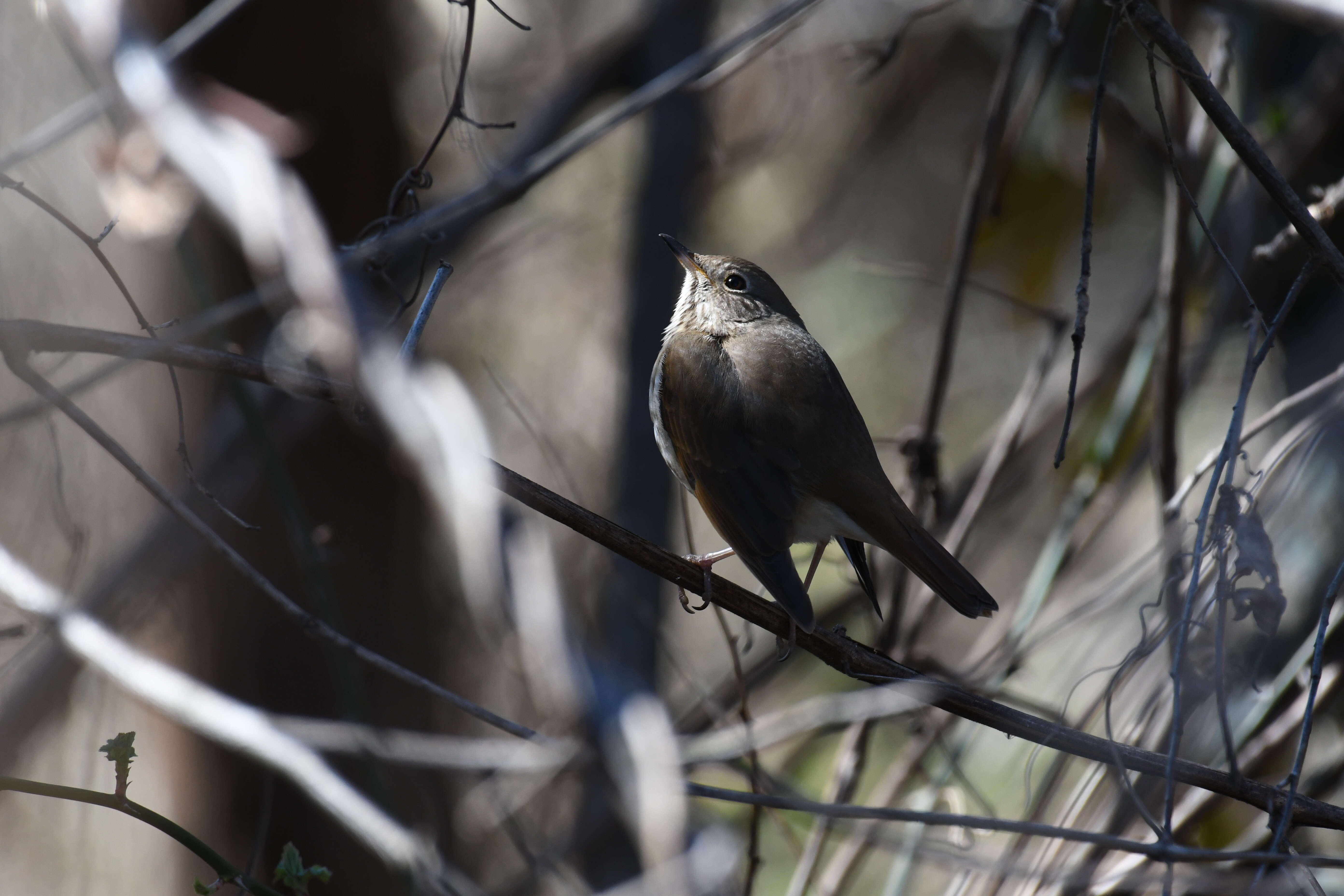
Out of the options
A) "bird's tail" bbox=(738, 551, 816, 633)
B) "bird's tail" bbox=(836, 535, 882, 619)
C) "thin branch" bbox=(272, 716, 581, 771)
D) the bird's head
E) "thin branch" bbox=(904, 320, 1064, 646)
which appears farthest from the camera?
the bird's head

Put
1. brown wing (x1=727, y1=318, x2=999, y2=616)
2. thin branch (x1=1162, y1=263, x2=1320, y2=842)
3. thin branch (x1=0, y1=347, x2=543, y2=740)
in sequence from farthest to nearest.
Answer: brown wing (x1=727, y1=318, x2=999, y2=616) < thin branch (x1=0, y1=347, x2=543, y2=740) < thin branch (x1=1162, y1=263, x2=1320, y2=842)

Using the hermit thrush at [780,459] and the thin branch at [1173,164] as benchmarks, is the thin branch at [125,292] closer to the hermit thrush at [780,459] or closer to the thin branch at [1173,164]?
the hermit thrush at [780,459]

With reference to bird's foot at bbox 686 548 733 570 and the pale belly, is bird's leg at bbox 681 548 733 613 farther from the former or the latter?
the pale belly

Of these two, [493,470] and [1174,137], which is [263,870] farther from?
[1174,137]

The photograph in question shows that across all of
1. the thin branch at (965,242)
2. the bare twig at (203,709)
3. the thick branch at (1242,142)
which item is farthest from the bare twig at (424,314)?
the thin branch at (965,242)

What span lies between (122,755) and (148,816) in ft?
0.32

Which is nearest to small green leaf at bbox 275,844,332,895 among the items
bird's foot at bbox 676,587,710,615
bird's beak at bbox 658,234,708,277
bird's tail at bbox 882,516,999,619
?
bird's foot at bbox 676,587,710,615

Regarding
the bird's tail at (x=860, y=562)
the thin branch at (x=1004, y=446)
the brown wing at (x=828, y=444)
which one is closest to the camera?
the brown wing at (x=828, y=444)

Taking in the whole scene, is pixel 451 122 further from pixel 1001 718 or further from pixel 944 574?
pixel 1001 718

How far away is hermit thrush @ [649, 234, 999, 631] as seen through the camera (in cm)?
251

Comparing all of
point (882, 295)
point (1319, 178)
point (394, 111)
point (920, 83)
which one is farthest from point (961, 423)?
point (394, 111)

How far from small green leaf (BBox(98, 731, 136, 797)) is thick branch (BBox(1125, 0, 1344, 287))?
1922 mm

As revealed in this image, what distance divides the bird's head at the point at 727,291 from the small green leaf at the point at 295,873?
224 cm

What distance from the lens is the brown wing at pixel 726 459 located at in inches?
100
